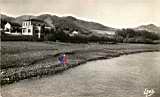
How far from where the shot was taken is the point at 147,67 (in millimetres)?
1357

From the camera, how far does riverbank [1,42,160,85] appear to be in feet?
4.36

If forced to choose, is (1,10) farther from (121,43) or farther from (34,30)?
(121,43)

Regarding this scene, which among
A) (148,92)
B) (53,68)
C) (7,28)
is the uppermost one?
(7,28)

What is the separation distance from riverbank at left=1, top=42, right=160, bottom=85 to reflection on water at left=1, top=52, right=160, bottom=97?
0.03 metres

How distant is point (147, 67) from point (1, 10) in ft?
2.87

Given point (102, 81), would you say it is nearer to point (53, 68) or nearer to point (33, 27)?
point (53, 68)

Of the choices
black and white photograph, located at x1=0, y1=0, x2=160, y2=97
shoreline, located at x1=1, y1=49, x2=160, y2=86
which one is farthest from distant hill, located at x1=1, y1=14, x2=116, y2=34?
shoreline, located at x1=1, y1=49, x2=160, y2=86

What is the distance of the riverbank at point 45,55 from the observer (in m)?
1.33

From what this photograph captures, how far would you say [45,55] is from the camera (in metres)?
1.36

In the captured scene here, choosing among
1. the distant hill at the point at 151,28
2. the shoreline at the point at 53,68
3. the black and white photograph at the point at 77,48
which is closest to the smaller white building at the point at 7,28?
the black and white photograph at the point at 77,48

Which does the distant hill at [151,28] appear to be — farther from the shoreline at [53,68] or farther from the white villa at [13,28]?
the white villa at [13,28]

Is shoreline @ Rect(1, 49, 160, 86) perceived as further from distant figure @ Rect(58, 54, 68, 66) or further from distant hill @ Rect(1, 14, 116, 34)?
distant hill @ Rect(1, 14, 116, 34)

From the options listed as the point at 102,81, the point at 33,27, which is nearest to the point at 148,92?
the point at 102,81

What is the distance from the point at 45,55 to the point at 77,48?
0.61ft
